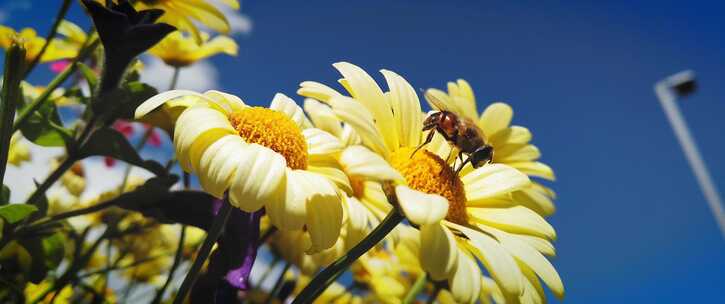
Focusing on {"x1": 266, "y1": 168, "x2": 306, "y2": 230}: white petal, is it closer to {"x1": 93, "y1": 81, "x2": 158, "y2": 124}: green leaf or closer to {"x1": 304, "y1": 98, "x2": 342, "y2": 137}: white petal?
{"x1": 304, "y1": 98, "x2": 342, "y2": 137}: white petal

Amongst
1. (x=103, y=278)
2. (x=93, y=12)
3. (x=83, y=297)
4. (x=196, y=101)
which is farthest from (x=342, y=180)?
(x=83, y=297)

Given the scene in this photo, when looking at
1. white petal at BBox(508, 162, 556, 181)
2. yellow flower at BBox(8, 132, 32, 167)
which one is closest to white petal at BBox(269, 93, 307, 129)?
white petal at BBox(508, 162, 556, 181)

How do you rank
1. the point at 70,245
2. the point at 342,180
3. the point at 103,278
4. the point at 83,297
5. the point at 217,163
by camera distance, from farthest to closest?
the point at 70,245 → the point at 83,297 → the point at 103,278 → the point at 342,180 → the point at 217,163

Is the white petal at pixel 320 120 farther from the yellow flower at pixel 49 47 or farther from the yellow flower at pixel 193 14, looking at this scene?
the yellow flower at pixel 49 47

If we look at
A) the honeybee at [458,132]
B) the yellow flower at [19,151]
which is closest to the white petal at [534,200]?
the honeybee at [458,132]

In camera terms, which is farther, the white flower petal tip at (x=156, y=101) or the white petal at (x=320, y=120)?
the white petal at (x=320, y=120)

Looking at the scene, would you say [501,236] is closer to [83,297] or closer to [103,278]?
[103,278]
